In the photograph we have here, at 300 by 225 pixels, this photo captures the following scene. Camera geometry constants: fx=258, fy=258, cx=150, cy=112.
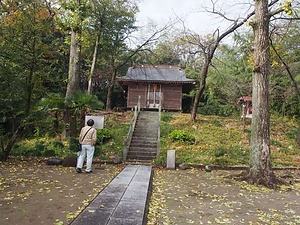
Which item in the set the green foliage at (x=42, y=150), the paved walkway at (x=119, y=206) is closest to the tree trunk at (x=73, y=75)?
the green foliage at (x=42, y=150)

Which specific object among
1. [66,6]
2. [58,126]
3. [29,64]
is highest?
[66,6]

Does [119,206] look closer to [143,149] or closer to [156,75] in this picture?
[143,149]

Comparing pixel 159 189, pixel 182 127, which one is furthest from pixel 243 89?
pixel 159 189

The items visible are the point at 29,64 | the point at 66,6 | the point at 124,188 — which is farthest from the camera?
the point at 66,6

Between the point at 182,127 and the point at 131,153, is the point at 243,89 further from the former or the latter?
the point at 131,153

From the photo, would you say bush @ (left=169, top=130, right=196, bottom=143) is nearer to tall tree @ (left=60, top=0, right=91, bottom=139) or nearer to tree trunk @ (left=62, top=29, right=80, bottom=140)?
tall tree @ (left=60, top=0, right=91, bottom=139)

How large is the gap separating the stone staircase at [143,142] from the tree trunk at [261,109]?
4.78 meters

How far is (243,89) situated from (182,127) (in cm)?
571

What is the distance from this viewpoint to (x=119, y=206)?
464cm

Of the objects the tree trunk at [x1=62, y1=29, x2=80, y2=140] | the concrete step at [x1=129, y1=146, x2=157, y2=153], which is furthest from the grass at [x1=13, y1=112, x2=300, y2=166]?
the tree trunk at [x1=62, y1=29, x2=80, y2=140]

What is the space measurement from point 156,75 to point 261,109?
696 inches

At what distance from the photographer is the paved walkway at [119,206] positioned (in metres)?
3.89

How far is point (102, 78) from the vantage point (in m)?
26.4

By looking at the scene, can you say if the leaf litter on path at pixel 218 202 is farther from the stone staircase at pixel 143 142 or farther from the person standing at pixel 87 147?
the stone staircase at pixel 143 142
